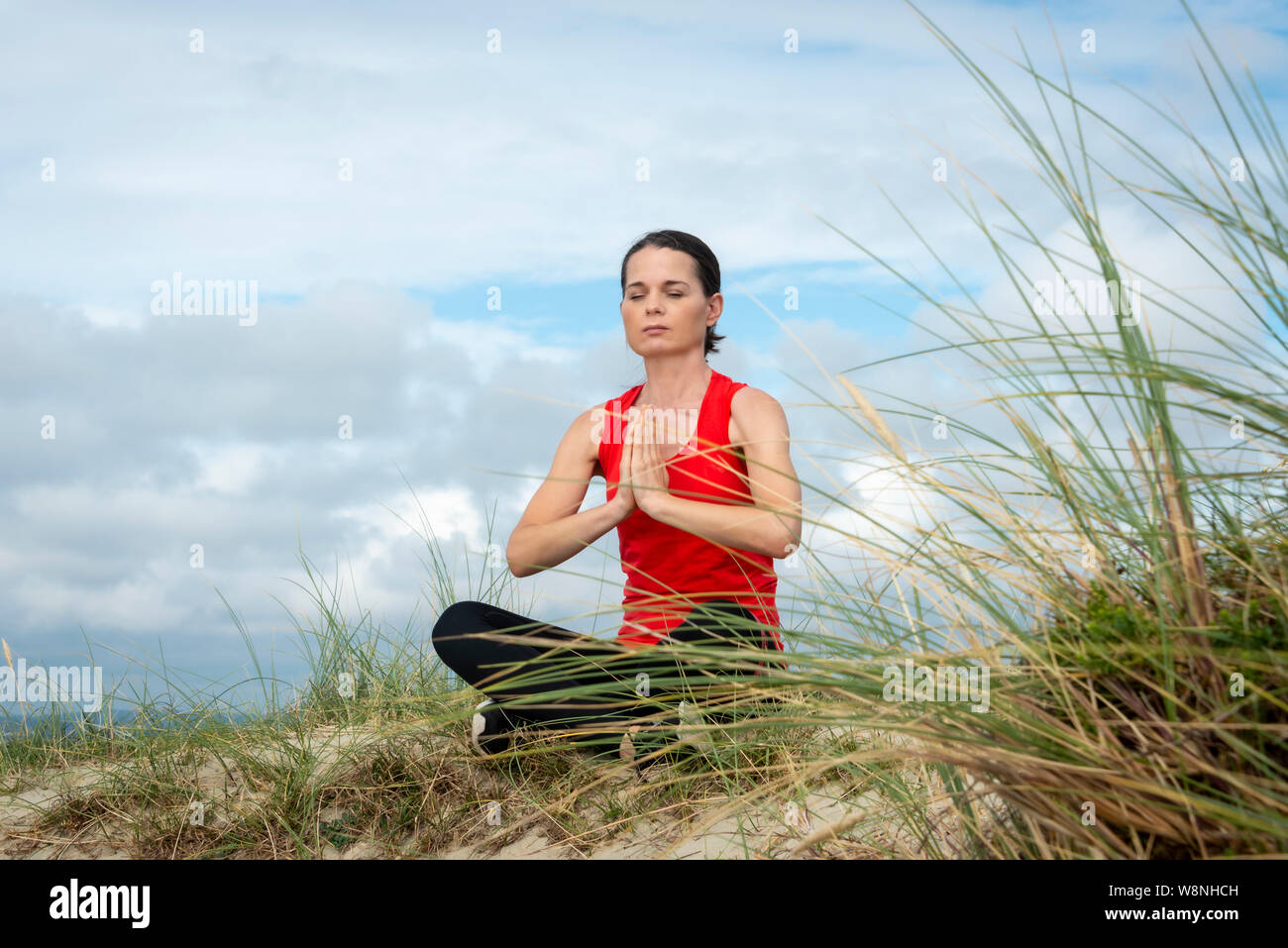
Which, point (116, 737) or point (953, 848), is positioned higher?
point (953, 848)

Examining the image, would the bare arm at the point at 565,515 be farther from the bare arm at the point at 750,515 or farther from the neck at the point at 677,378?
the neck at the point at 677,378

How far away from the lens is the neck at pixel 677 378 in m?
3.54

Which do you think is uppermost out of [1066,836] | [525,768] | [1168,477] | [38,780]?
[1168,477]

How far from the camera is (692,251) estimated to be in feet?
11.7

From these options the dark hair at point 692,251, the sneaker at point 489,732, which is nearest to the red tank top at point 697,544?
the dark hair at point 692,251

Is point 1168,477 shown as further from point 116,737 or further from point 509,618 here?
point 116,737

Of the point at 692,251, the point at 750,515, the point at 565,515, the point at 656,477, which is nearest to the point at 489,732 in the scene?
the point at 565,515

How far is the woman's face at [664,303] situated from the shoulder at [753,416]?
282 mm

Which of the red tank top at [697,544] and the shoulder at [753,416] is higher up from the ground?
the shoulder at [753,416]
